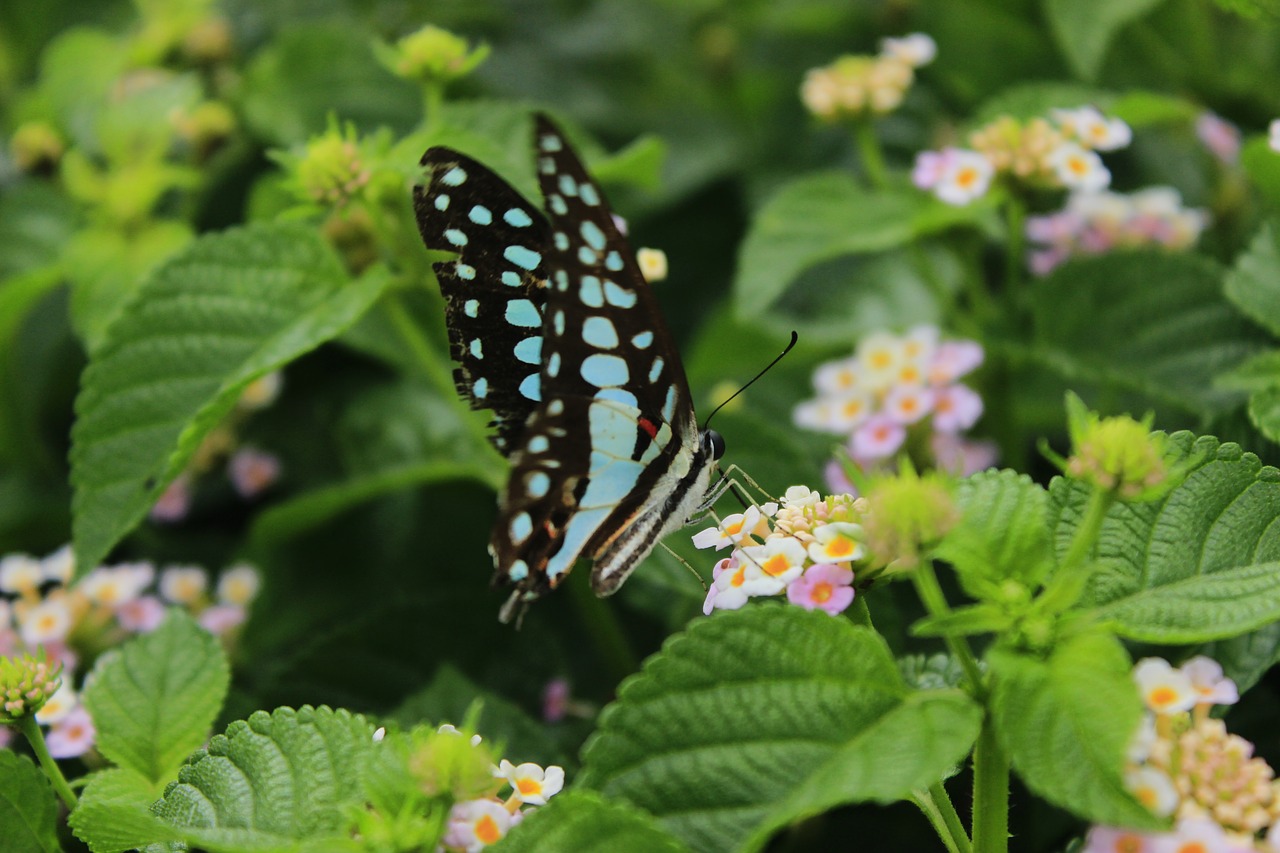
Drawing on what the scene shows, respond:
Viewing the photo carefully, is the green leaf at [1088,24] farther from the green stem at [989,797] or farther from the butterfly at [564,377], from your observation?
the green stem at [989,797]

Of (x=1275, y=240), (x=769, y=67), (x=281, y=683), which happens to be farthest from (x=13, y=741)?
(x=769, y=67)

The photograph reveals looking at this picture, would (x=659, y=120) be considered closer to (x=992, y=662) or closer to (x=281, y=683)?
(x=281, y=683)

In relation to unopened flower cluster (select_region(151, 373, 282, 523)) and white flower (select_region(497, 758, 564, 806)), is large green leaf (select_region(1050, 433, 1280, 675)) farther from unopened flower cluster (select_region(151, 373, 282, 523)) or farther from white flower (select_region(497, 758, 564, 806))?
unopened flower cluster (select_region(151, 373, 282, 523))

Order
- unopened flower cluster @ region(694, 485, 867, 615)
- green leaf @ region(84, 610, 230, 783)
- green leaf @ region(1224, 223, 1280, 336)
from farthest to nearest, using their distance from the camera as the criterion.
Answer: green leaf @ region(1224, 223, 1280, 336) → green leaf @ region(84, 610, 230, 783) → unopened flower cluster @ region(694, 485, 867, 615)

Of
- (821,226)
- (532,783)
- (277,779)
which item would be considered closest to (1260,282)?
(821,226)

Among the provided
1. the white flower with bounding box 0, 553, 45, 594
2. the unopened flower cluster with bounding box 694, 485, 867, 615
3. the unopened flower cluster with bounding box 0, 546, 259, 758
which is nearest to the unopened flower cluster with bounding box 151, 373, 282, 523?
the unopened flower cluster with bounding box 0, 546, 259, 758
